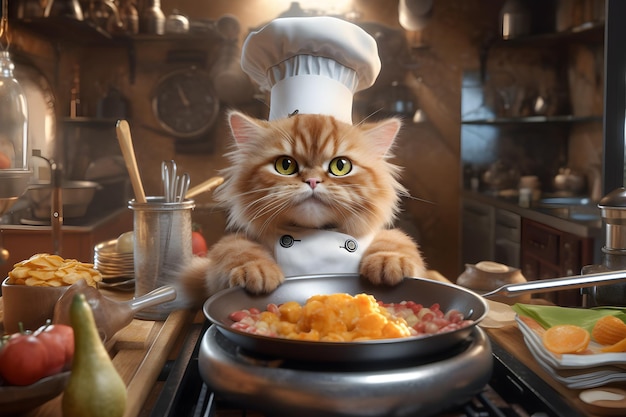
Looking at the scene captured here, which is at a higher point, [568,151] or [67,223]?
[568,151]

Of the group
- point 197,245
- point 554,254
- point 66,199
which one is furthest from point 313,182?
point 66,199

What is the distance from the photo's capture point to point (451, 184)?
4.11 m

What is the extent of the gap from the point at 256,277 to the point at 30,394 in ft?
1.23

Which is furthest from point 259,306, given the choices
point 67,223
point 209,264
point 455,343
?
point 67,223

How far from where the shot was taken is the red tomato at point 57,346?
71 centimetres

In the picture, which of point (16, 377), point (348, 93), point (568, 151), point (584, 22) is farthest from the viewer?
point (568, 151)

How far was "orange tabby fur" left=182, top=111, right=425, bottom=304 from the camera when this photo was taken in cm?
105

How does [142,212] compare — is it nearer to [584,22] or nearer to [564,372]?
[564,372]

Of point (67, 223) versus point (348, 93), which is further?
point (67, 223)

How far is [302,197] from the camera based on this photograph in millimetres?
1050

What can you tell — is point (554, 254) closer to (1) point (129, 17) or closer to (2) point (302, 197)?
(2) point (302, 197)

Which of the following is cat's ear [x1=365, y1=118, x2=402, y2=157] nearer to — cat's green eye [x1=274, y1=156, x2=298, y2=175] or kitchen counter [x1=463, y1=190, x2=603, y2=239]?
cat's green eye [x1=274, y1=156, x2=298, y2=175]

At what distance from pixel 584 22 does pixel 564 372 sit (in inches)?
133

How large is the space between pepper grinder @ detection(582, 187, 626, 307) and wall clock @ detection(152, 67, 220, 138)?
10.0 feet
